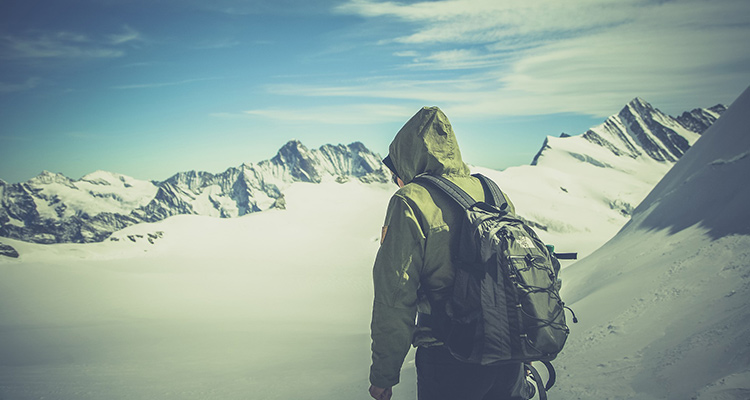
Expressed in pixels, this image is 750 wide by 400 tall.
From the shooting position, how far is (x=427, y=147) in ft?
8.11

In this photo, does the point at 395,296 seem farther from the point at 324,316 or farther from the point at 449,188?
the point at 324,316

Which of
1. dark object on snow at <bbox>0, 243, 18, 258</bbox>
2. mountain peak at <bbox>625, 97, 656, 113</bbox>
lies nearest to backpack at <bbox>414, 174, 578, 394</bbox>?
dark object on snow at <bbox>0, 243, 18, 258</bbox>

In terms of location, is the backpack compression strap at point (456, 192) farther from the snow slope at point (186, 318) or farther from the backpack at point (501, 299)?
the snow slope at point (186, 318)

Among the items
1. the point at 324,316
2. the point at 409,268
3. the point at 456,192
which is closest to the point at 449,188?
the point at 456,192

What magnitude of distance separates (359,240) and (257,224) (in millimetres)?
10735

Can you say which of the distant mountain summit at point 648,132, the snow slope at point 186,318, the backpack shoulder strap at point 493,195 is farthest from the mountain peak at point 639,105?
the backpack shoulder strap at point 493,195

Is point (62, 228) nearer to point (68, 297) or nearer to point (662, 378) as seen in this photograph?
point (68, 297)

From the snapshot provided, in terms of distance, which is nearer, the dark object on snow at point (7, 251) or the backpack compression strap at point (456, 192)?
the backpack compression strap at point (456, 192)

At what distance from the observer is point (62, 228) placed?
15412 cm

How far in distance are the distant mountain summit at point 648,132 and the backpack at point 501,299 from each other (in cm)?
13169

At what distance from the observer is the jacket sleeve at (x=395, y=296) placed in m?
2.19

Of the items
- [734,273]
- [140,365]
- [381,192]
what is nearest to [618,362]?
[734,273]

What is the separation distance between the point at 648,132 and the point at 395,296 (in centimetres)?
17465

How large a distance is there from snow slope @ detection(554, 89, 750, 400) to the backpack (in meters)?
1.90
